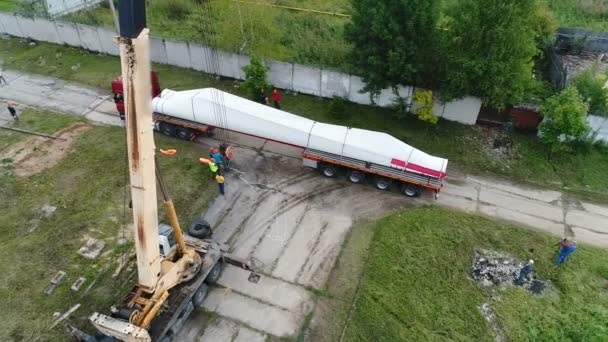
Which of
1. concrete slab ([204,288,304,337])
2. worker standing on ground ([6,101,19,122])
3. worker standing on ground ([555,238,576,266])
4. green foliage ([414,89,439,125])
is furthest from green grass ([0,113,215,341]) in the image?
worker standing on ground ([555,238,576,266])

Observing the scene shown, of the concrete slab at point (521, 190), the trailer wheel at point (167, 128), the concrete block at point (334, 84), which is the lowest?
the concrete slab at point (521, 190)

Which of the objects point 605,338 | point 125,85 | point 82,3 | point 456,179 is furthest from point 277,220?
point 82,3

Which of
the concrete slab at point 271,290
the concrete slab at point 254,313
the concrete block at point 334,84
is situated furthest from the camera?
the concrete block at point 334,84

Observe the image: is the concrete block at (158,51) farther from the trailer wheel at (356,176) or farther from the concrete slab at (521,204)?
the concrete slab at (521,204)

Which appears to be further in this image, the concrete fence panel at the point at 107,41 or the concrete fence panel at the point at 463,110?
the concrete fence panel at the point at 107,41

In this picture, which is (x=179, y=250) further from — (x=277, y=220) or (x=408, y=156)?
(x=408, y=156)

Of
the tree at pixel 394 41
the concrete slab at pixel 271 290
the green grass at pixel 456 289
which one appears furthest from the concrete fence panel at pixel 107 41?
the green grass at pixel 456 289

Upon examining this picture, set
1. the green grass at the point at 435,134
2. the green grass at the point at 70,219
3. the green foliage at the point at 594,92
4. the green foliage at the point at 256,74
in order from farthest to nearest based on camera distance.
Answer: the green foliage at the point at 256,74, the green foliage at the point at 594,92, the green grass at the point at 435,134, the green grass at the point at 70,219

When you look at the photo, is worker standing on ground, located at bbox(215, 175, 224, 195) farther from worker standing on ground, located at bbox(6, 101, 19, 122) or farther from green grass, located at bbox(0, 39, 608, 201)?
worker standing on ground, located at bbox(6, 101, 19, 122)
